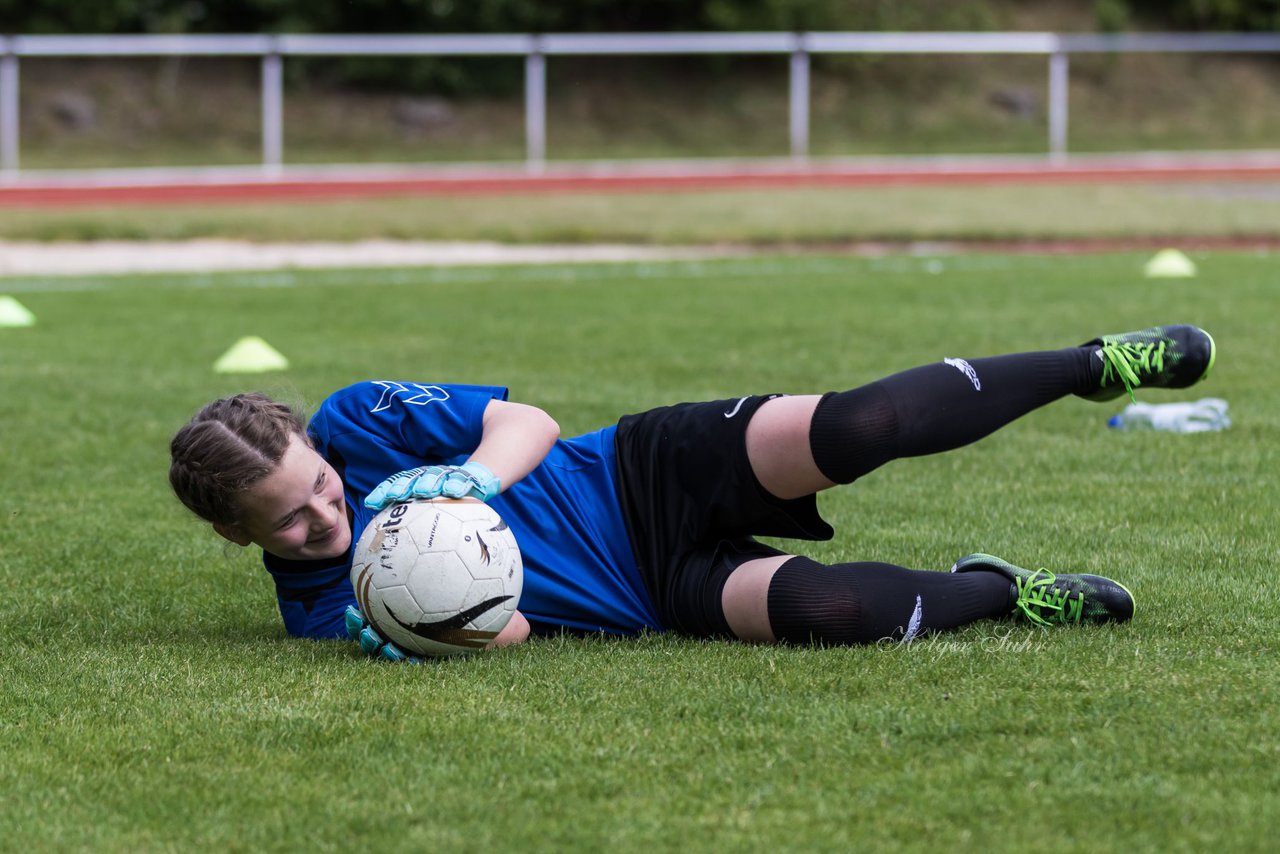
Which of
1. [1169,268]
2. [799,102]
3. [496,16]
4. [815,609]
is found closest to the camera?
[815,609]

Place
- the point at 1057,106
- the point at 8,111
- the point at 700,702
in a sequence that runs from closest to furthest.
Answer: the point at 700,702 < the point at 8,111 < the point at 1057,106

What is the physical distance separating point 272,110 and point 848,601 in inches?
797

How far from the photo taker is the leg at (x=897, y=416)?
3635 millimetres

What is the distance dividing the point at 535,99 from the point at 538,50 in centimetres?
70

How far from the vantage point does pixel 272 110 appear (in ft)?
73.9

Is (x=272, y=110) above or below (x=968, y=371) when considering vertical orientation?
above

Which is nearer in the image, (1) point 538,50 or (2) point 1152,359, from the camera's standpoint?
(2) point 1152,359

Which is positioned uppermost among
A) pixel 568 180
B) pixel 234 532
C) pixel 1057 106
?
pixel 1057 106

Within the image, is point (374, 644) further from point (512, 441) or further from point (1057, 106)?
point (1057, 106)

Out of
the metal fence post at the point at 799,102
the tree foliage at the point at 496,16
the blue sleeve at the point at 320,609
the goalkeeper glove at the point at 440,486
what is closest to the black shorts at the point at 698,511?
the goalkeeper glove at the point at 440,486

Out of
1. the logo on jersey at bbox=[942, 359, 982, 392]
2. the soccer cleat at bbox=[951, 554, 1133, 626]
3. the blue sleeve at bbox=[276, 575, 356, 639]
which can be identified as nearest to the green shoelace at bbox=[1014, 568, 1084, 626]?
the soccer cleat at bbox=[951, 554, 1133, 626]

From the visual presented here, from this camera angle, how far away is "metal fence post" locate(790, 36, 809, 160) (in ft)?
79.4

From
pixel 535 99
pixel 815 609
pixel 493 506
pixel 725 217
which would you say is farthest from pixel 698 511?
pixel 535 99

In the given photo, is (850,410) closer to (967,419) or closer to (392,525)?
(967,419)
